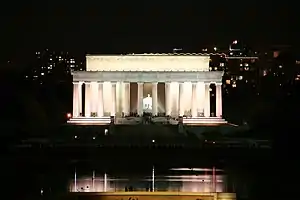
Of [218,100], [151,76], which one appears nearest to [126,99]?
[151,76]

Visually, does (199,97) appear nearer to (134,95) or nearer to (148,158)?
(134,95)

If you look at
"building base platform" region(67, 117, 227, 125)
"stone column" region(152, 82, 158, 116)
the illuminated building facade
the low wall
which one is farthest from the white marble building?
the low wall

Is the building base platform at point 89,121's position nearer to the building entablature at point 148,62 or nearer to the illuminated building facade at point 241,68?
the building entablature at point 148,62

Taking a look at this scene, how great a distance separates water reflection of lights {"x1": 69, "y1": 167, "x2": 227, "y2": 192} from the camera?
35156 millimetres

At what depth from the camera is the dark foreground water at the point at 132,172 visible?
35.3 m

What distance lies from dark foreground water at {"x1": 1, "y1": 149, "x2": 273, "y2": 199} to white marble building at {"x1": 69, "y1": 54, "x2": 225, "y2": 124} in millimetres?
25754

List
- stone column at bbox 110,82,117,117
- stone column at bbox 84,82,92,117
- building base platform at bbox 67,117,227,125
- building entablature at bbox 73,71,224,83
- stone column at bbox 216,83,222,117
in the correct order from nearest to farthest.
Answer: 1. building base platform at bbox 67,117,227,125
2. building entablature at bbox 73,71,224,83
3. stone column at bbox 110,82,117,117
4. stone column at bbox 84,82,92,117
5. stone column at bbox 216,83,222,117

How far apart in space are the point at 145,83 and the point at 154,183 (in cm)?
3905

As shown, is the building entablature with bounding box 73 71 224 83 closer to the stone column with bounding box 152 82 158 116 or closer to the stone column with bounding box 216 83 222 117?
the stone column with bounding box 152 82 158 116

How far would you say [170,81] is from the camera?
74.4m

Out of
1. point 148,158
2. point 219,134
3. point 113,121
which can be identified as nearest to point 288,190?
point 148,158

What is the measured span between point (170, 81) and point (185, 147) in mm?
24189

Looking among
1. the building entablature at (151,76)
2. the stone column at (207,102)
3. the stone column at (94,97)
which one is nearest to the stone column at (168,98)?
the building entablature at (151,76)

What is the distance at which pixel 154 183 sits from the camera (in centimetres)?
3697
